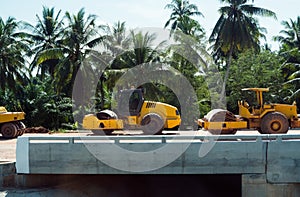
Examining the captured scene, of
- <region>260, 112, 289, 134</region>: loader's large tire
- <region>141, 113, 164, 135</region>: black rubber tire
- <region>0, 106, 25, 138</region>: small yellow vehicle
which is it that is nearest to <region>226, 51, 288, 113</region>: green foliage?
<region>260, 112, 289, 134</region>: loader's large tire

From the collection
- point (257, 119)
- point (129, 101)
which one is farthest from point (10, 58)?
point (257, 119)

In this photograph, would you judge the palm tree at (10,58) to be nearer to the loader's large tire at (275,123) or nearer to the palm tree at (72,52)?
the palm tree at (72,52)

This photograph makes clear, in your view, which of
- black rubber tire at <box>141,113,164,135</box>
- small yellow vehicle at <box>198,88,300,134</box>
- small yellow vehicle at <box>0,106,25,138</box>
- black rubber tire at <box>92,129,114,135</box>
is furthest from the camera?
small yellow vehicle at <box>0,106,25,138</box>

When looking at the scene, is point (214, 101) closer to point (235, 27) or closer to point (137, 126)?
point (235, 27)

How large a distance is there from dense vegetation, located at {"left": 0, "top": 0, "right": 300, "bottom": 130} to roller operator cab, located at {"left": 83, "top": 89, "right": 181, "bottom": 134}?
11.4 metres

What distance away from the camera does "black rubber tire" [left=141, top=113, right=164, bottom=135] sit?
16734mm

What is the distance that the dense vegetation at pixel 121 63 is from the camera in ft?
99.4

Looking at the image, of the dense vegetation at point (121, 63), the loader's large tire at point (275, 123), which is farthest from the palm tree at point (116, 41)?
the loader's large tire at point (275, 123)

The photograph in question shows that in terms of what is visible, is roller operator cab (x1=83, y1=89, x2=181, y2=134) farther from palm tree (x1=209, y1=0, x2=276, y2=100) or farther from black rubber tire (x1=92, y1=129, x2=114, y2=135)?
palm tree (x1=209, y1=0, x2=276, y2=100)

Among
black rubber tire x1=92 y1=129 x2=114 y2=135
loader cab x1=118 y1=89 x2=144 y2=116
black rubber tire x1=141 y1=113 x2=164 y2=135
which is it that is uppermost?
loader cab x1=118 y1=89 x2=144 y2=116

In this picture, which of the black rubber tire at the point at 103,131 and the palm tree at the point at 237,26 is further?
the palm tree at the point at 237,26

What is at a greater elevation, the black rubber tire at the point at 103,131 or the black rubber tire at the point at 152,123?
the black rubber tire at the point at 152,123

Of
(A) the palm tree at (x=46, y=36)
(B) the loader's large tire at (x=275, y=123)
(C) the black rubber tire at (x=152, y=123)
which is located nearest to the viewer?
(B) the loader's large tire at (x=275, y=123)

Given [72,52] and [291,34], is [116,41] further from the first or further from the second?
[291,34]
